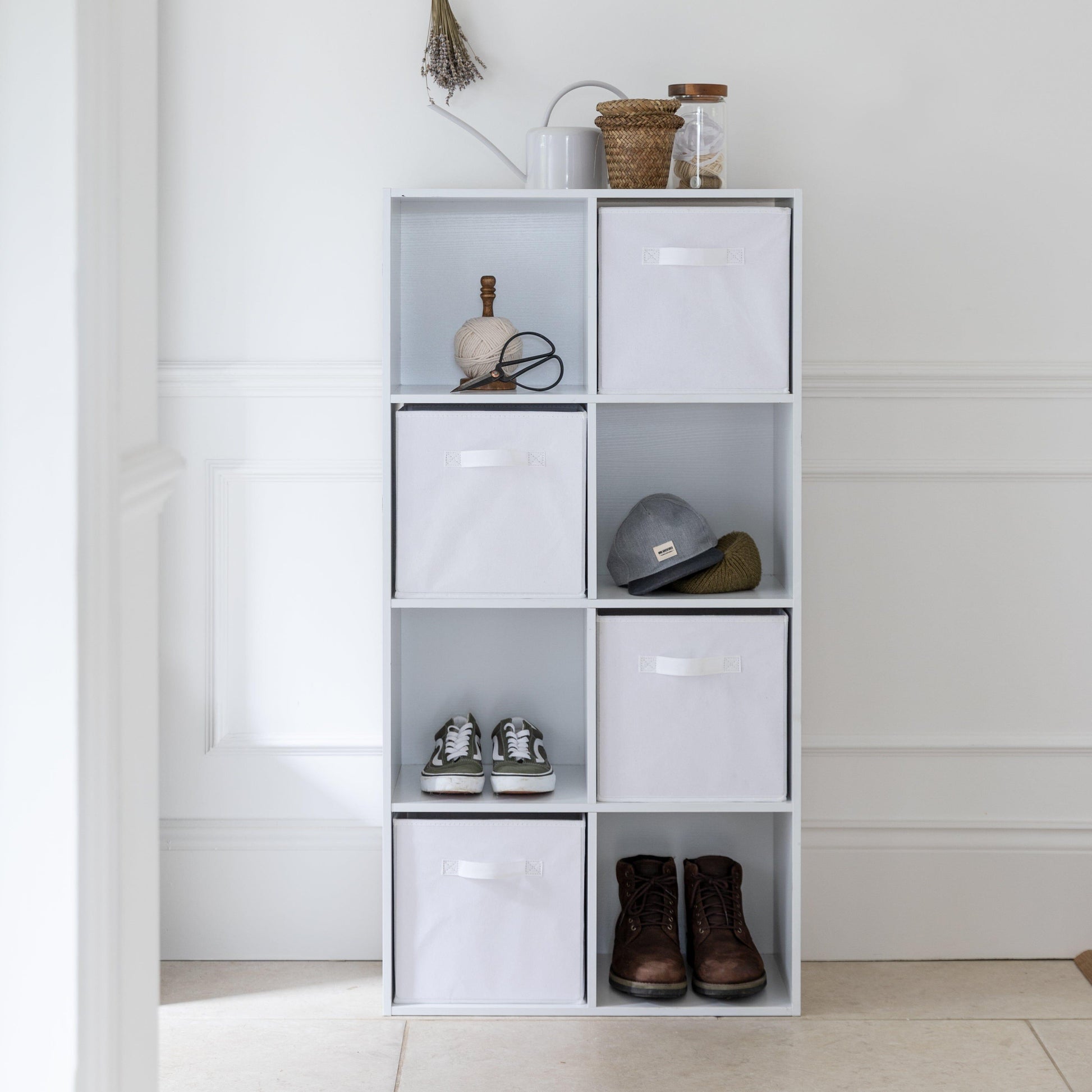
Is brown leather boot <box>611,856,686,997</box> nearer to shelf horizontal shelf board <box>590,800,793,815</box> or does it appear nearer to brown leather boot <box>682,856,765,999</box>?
brown leather boot <box>682,856,765,999</box>

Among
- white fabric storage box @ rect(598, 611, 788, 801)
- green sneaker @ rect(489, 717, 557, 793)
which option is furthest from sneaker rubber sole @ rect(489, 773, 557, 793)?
white fabric storage box @ rect(598, 611, 788, 801)

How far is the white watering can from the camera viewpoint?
1.97m

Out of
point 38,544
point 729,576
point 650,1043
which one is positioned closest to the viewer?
point 38,544

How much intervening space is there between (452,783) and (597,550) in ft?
1.59

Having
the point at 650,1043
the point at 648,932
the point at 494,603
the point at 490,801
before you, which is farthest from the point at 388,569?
the point at 650,1043

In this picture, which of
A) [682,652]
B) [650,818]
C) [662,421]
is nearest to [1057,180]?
[662,421]

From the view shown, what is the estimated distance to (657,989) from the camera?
1963 millimetres

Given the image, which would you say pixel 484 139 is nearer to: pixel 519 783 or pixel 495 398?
pixel 495 398

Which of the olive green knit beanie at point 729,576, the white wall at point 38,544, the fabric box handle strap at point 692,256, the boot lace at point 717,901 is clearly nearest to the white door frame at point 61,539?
the white wall at point 38,544

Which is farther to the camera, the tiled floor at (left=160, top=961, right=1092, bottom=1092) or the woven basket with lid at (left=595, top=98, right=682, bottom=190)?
the woven basket with lid at (left=595, top=98, right=682, bottom=190)

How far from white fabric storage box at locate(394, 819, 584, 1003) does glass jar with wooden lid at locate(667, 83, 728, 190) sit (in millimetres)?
1144

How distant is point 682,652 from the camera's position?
1.94 metres

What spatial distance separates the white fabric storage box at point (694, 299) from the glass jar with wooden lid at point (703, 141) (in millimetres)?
95

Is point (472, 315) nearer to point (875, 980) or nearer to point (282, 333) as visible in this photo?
point (282, 333)
